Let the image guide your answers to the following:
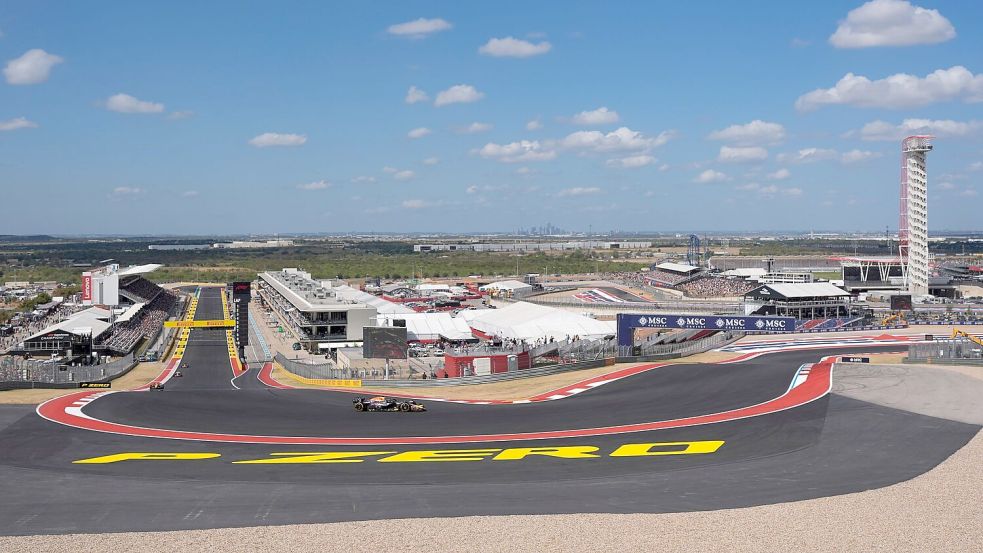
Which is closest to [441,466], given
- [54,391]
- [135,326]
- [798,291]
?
[54,391]

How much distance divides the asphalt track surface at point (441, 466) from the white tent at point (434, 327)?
3127 cm

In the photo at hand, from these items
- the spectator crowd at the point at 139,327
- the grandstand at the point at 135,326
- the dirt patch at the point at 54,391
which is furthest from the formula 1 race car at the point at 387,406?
the spectator crowd at the point at 139,327

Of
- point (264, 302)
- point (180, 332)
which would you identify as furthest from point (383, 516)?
point (264, 302)

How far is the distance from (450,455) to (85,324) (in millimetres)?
55365

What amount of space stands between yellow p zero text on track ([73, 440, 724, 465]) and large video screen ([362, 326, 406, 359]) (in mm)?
29251

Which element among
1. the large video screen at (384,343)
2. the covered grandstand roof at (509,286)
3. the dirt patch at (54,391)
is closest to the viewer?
the dirt patch at (54,391)

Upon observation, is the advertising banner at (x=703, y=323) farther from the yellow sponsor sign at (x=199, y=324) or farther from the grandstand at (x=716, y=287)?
the grandstand at (x=716, y=287)

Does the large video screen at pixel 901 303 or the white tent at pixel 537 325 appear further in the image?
the large video screen at pixel 901 303

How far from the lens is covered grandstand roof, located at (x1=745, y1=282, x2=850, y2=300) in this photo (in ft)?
235

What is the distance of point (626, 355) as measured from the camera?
49375mm

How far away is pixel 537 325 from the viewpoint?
209 ft

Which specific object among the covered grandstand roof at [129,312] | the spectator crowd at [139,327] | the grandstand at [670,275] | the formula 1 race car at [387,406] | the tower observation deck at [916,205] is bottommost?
the spectator crowd at [139,327]

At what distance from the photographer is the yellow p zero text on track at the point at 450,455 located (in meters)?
23.0

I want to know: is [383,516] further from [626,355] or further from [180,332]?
[180,332]
